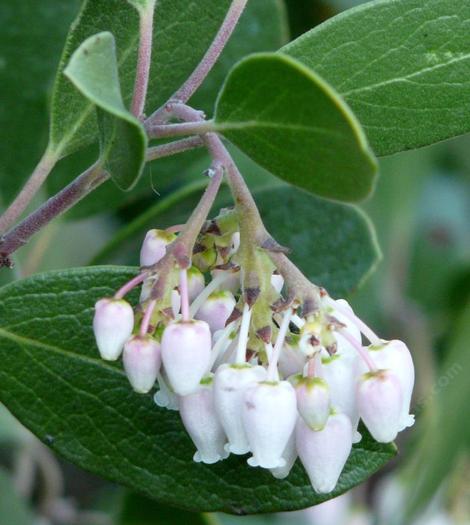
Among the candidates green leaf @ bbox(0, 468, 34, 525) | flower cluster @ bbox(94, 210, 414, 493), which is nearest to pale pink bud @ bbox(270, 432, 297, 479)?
flower cluster @ bbox(94, 210, 414, 493)

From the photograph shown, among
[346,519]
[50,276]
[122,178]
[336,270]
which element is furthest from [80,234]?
[122,178]

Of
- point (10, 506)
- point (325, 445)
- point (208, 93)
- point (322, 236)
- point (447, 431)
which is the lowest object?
point (447, 431)

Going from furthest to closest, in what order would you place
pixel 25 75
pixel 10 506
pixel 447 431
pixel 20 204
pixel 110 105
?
pixel 447 431, pixel 10 506, pixel 25 75, pixel 20 204, pixel 110 105

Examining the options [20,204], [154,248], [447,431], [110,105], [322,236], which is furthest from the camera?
[447,431]

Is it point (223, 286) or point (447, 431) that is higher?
point (223, 286)

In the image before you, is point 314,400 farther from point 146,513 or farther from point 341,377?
point 146,513

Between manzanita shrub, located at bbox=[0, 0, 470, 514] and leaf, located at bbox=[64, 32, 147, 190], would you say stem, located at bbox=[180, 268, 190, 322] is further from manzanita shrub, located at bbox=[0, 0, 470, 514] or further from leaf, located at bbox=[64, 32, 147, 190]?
leaf, located at bbox=[64, 32, 147, 190]

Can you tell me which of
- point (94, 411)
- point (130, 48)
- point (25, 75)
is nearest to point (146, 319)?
point (94, 411)

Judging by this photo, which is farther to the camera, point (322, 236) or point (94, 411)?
point (322, 236)
